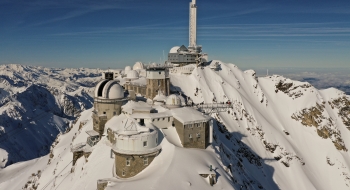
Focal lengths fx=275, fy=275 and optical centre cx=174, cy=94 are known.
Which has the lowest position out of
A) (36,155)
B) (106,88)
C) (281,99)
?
(36,155)

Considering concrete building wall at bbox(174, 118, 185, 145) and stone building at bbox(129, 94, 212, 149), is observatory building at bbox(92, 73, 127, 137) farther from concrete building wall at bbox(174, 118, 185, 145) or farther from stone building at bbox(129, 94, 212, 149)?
concrete building wall at bbox(174, 118, 185, 145)

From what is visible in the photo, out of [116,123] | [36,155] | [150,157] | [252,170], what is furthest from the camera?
[36,155]

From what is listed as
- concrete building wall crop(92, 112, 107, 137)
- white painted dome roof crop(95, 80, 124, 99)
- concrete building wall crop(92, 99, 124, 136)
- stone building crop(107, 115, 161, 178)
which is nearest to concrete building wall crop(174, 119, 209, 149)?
stone building crop(107, 115, 161, 178)

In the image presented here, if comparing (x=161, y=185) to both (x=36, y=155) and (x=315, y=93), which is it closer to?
(x=315, y=93)

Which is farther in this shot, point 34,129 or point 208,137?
point 34,129

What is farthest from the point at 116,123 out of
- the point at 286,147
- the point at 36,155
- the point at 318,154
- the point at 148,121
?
the point at 36,155

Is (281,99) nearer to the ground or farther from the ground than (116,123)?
nearer to the ground

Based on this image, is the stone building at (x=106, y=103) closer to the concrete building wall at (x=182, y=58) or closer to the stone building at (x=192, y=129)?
the stone building at (x=192, y=129)

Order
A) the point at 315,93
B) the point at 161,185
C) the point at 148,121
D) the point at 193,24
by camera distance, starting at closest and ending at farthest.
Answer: the point at 161,185 < the point at 148,121 < the point at 315,93 < the point at 193,24
